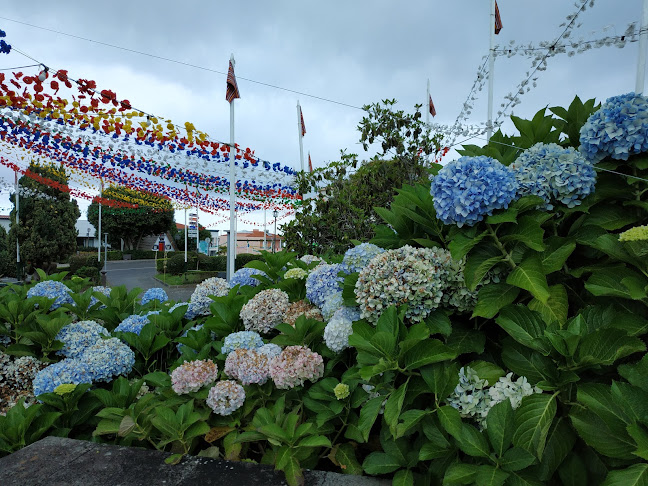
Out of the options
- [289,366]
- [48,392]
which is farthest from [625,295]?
Answer: [48,392]

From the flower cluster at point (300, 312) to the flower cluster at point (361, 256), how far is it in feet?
1.31

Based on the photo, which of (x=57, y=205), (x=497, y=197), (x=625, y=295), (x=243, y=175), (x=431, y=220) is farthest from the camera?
(x=57, y=205)

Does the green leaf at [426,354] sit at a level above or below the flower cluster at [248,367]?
above

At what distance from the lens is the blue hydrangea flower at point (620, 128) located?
160 centimetres

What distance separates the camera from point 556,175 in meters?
1.69

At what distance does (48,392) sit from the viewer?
2252mm

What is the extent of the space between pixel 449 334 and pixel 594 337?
50cm

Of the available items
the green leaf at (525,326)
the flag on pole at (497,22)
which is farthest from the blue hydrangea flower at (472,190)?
the flag on pole at (497,22)

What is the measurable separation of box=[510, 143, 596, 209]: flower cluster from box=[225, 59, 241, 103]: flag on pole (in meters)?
8.92

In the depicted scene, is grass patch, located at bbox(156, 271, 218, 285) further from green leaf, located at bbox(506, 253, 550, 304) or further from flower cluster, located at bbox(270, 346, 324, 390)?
green leaf, located at bbox(506, 253, 550, 304)

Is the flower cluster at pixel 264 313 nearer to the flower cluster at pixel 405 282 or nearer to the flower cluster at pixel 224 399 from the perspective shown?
the flower cluster at pixel 224 399

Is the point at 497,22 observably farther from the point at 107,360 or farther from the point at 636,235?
the point at 107,360

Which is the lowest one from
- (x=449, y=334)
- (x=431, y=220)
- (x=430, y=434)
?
(x=430, y=434)

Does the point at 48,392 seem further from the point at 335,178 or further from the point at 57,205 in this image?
the point at 57,205
